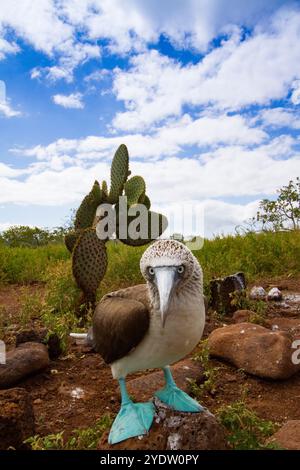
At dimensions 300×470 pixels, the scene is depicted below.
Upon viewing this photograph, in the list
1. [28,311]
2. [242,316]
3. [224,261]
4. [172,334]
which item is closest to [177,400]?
[172,334]

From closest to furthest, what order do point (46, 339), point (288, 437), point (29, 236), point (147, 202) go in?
point (288, 437), point (46, 339), point (147, 202), point (29, 236)

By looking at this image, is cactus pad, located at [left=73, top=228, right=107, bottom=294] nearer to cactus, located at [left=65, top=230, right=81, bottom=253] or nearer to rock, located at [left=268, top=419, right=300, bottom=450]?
cactus, located at [left=65, top=230, right=81, bottom=253]

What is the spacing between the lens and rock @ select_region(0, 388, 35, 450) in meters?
2.56

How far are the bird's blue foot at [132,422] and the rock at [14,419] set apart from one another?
53 cm

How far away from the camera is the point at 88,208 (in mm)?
5836

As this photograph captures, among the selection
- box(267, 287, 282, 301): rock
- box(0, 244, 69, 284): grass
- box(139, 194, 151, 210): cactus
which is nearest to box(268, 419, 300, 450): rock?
box(267, 287, 282, 301): rock

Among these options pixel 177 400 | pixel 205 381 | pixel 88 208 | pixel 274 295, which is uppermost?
pixel 88 208

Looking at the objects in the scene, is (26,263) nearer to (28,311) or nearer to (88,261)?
(28,311)

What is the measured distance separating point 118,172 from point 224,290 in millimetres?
1859

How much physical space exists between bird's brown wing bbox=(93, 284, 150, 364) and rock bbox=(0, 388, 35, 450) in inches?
20.2

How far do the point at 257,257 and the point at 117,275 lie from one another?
2201 mm

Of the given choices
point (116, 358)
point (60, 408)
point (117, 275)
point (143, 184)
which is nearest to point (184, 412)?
point (116, 358)
